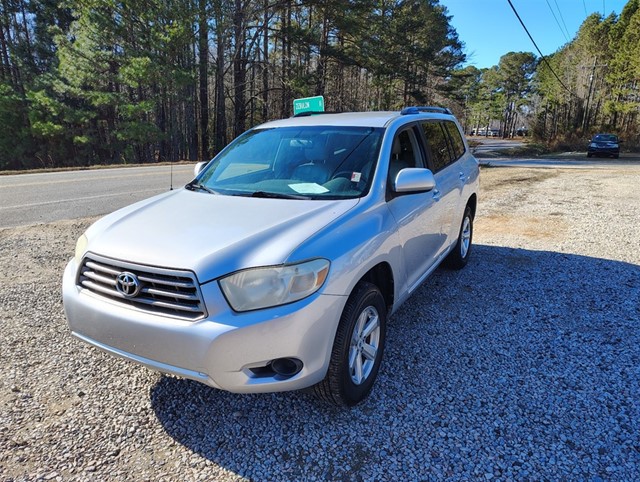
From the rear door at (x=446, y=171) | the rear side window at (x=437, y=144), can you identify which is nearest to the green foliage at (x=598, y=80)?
the rear door at (x=446, y=171)

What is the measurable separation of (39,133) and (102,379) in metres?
32.5

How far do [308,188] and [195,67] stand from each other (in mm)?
24877

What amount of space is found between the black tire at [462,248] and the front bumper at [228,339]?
3117 mm

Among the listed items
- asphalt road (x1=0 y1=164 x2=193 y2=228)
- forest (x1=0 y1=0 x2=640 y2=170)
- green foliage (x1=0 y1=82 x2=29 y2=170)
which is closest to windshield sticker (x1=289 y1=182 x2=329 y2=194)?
asphalt road (x1=0 y1=164 x2=193 y2=228)

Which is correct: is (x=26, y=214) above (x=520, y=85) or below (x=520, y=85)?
below

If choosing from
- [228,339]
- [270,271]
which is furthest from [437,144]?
[228,339]

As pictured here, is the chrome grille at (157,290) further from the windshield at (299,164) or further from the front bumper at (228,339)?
the windshield at (299,164)

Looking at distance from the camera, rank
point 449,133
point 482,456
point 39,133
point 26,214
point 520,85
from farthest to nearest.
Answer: point 520,85 → point 39,133 → point 26,214 → point 449,133 → point 482,456

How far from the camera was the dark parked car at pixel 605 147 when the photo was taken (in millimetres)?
28288

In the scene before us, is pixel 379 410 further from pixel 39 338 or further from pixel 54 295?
pixel 54 295

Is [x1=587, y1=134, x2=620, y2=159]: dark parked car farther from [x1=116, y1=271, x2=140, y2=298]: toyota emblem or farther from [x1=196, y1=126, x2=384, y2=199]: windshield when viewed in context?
[x1=116, y1=271, x2=140, y2=298]: toyota emblem

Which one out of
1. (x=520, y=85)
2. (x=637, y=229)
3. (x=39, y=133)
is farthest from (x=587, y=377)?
(x=520, y=85)

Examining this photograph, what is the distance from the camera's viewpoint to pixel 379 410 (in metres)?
2.69

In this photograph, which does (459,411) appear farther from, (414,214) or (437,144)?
(437,144)
